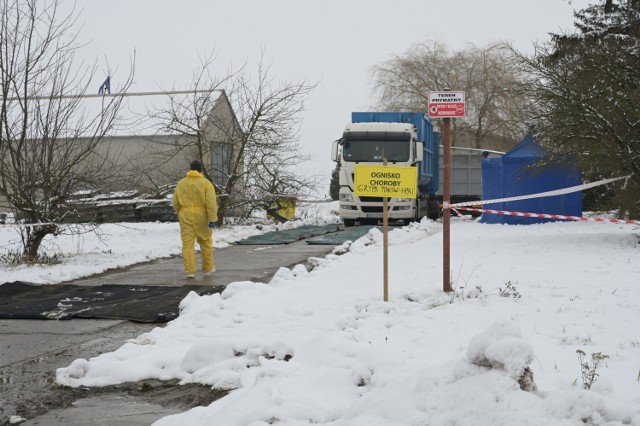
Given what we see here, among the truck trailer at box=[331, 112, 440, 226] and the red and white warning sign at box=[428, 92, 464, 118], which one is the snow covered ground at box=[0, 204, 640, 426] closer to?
the red and white warning sign at box=[428, 92, 464, 118]

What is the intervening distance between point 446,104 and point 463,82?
38639 millimetres

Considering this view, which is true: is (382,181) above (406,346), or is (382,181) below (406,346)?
above

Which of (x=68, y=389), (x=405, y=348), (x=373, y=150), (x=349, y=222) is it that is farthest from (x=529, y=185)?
(x=68, y=389)

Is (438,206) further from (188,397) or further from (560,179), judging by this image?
(188,397)

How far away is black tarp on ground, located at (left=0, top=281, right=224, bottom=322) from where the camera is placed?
8.73 meters

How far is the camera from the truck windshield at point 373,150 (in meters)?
24.5

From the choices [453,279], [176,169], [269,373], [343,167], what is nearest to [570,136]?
[453,279]

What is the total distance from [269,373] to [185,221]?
25.4 ft

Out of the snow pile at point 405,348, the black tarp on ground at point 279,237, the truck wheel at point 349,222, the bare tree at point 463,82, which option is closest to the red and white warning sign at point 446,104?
the snow pile at point 405,348

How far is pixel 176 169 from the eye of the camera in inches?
1052

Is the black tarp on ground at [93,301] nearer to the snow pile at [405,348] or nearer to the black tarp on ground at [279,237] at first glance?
the snow pile at [405,348]

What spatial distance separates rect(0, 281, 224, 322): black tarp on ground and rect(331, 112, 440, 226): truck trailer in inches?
521

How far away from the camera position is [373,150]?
2458 centimetres

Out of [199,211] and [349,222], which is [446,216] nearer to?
[199,211]
